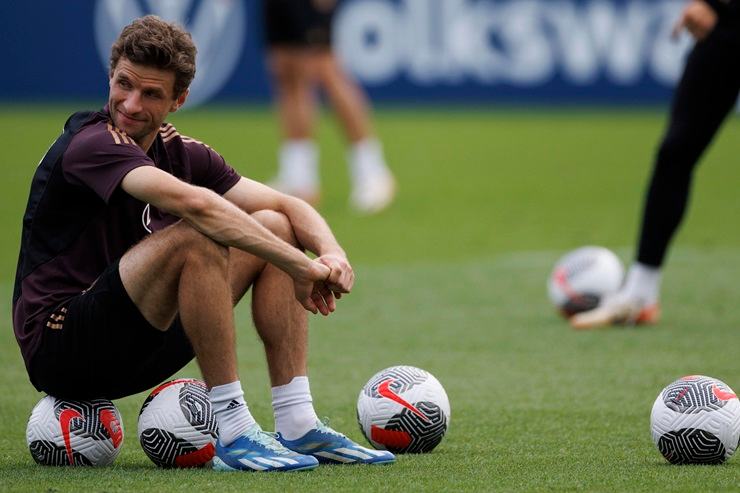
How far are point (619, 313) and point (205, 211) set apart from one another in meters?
4.29

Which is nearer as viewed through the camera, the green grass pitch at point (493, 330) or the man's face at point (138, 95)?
the green grass pitch at point (493, 330)

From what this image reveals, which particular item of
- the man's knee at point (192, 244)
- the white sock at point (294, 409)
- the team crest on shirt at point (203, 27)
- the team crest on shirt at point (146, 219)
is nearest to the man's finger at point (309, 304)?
the white sock at point (294, 409)

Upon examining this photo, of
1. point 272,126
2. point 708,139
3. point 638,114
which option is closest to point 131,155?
point 708,139

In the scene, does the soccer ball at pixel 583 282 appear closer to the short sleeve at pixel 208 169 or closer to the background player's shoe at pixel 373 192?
the short sleeve at pixel 208 169

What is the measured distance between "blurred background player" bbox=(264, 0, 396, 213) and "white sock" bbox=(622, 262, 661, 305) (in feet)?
18.8

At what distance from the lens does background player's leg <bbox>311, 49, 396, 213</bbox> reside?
13.8 m

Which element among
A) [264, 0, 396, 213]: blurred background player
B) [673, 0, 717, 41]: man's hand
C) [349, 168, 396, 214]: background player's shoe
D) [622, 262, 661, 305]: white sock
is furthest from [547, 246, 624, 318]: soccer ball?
[349, 168, 396, 214]: background player's shoe

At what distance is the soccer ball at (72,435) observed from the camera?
4.97 meters

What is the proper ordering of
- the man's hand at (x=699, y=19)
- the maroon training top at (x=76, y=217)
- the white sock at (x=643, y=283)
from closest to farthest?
the maroon training top at (x=76, y=217) < the man's hand at (x=699, y=19) < the white sock at (x=643, y=283)

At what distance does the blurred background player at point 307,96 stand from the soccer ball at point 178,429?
860 cm

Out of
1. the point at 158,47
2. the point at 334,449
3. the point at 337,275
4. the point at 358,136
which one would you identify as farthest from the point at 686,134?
the point at 358,136

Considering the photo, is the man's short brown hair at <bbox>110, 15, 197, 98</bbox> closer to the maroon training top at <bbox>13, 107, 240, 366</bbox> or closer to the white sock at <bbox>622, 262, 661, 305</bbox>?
the maroon training top at <bbox>13, 107, 240, 366</bbox>

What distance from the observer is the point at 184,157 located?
17.6 feet

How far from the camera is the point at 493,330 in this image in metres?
8.30
